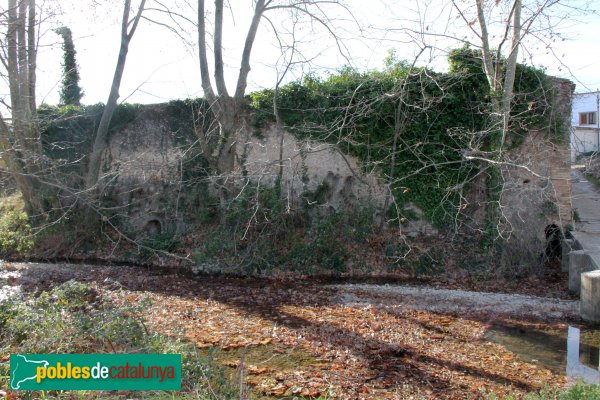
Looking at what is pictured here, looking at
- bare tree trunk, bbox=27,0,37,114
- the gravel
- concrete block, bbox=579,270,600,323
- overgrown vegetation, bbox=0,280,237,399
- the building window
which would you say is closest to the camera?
overgrown vegetation, bbox=0,280,237,399

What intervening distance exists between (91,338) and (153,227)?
1023 centimetres

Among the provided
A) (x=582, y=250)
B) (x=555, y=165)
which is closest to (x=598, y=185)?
(x=555, y=165)

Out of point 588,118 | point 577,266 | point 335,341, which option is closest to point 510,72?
point 577,266

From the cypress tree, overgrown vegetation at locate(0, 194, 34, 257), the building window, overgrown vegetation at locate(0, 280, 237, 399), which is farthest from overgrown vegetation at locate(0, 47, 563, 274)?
the building window

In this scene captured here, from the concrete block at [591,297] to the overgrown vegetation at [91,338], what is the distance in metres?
6.35

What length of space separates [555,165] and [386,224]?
4.35 meters

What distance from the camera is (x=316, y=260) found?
484 inches

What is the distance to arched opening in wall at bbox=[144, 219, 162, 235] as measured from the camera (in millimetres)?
14961

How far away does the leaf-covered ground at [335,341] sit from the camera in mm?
5621

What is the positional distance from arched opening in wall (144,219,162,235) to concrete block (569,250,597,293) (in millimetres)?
11031

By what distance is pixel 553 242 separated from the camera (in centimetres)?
1233

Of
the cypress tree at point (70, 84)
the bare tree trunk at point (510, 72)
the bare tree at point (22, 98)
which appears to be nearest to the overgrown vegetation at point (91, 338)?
the bare tree at point (22, 98)

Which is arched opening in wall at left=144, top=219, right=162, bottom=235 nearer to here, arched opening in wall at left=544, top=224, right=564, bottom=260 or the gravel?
the gravel

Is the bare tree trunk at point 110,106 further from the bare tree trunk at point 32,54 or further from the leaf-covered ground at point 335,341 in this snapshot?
the leaf-covered ground at point 335,341
